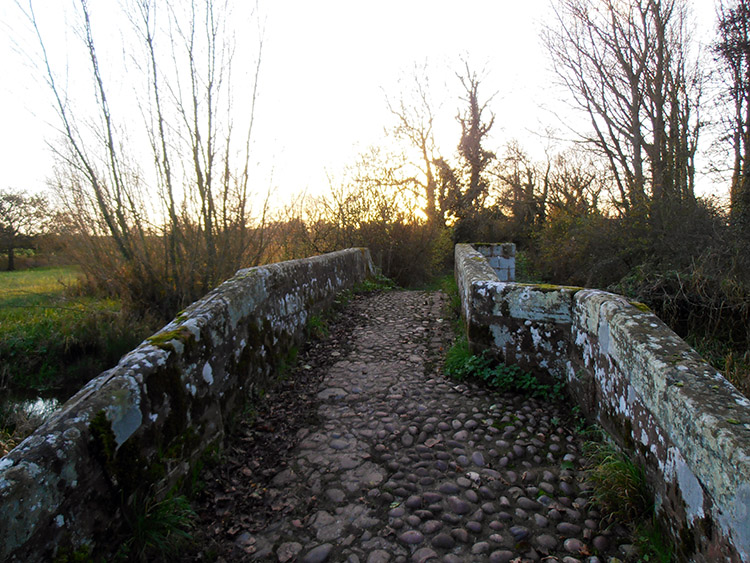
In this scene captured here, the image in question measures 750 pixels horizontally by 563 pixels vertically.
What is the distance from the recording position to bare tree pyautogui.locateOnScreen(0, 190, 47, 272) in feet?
72.3

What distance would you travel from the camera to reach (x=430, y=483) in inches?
102

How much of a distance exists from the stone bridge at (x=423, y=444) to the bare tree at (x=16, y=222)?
25.2 metres

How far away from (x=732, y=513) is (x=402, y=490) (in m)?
1.61

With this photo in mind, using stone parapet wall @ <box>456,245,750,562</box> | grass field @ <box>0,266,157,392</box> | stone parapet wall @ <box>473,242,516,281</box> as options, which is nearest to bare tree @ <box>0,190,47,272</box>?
grass field @ <box>0,266,157,392</box>

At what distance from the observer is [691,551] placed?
1.66 metres

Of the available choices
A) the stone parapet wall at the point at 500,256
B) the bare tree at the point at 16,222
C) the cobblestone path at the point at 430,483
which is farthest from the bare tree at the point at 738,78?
the bare tree at the point at 16,222

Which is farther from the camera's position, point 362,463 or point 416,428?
point 416,428

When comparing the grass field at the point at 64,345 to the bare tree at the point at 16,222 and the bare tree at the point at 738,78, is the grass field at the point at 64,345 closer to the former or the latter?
the bare tree at the point at 738,78

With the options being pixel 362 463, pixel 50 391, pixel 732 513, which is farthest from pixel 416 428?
pixel 50 391

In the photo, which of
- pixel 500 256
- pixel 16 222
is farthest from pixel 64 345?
pixel 16 222

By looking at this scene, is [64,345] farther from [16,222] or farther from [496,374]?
[16,222]

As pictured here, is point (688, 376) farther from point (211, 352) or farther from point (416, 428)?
point (211, 352)

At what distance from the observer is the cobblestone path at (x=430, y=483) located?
6.88ft

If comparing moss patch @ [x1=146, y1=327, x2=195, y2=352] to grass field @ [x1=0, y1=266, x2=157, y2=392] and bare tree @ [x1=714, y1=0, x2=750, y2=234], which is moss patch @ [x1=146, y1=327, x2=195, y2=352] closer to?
grass field @ [x1=0, y1=266, x2=157, y2=392]
